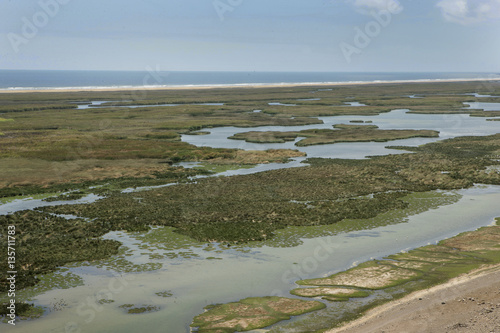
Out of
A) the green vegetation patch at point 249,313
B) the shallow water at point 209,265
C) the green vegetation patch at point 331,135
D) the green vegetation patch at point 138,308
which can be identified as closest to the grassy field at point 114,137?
the green vegetation patch at point 331,135

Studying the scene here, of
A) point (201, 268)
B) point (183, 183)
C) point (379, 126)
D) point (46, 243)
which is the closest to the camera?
point (201, 268)

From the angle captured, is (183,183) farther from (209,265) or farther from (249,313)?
(249,313)

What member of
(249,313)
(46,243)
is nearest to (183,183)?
(46,243)

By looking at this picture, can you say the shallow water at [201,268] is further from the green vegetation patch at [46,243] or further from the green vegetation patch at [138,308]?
the green vegetation patch at [46,243]

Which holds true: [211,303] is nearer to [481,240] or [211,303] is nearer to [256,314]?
[256,314]

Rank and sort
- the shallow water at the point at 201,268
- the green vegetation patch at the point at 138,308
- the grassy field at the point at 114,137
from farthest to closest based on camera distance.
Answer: the grassy field at the point at 114,137
the green vegetation patch at the point at 138,308
the shallow water at the point at 201,268

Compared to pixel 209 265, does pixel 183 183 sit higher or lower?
higher

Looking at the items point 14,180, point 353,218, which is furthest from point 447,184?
point 14,180
